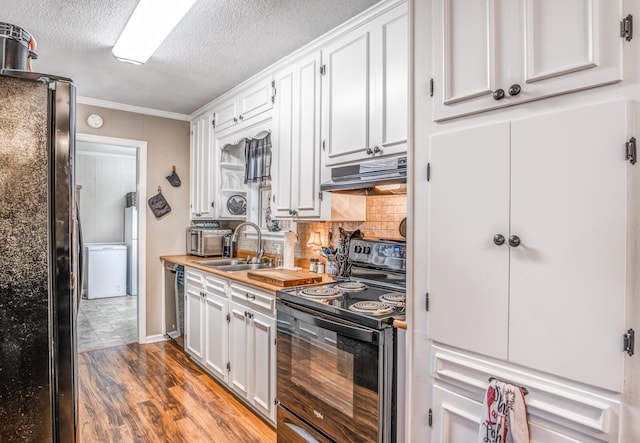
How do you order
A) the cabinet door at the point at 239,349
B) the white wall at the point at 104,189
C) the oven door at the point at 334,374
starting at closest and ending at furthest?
the oven door at the point at 334,374 < the cabinet door at the point at 239,349 < the white wall at the point at 104,189

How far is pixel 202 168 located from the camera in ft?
12.9

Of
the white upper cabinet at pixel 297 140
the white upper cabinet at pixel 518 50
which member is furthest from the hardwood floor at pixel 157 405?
the white upper cabinet at pixel 518 50

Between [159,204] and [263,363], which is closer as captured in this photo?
[263,363]

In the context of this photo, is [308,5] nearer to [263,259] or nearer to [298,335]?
[298,335]

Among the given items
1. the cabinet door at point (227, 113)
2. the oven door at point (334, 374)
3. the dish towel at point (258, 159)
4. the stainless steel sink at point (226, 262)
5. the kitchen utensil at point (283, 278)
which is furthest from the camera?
the stainless steel sink at point (226, 262)

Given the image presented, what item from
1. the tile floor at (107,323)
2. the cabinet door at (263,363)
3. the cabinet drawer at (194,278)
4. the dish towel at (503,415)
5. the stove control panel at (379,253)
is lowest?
the tile floor at (107,323)

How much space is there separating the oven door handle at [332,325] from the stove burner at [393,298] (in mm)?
287

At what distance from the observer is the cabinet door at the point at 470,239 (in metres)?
1.25

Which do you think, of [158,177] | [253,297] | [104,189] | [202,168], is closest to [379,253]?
[253,297]

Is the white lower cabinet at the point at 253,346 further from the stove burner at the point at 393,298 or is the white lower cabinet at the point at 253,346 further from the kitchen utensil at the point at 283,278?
the stove burner at the point at 393,298

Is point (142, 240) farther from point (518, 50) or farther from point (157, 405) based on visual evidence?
point (518, 50)

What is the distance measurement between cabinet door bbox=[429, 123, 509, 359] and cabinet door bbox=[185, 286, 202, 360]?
2336 millimetres

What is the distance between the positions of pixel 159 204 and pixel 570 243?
383 cm

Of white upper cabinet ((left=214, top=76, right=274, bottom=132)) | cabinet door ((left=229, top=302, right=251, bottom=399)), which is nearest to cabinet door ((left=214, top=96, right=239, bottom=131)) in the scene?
white upper cabinet ((left=214, top=76, right=274, bottom=132))
